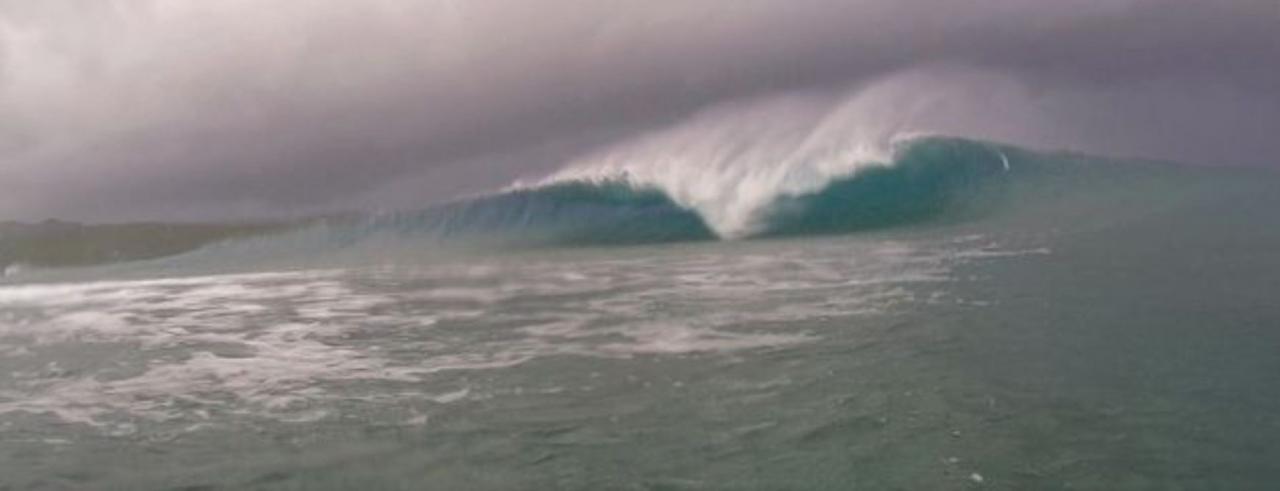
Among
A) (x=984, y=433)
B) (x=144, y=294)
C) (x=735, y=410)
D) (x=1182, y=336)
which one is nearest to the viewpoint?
(x=984, y=433)

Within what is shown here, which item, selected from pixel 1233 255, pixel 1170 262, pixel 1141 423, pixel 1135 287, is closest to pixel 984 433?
pixel 1141 423

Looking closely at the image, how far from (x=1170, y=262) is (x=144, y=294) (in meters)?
100

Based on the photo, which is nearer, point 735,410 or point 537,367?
point 735,410

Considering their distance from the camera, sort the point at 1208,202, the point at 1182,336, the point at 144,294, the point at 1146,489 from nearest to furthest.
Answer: the point at 1146,489, the point at 1182,336, the point at 144,294, the point at 1208,202

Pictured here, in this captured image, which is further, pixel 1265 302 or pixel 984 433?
pixel 1265 302

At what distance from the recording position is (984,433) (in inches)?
929

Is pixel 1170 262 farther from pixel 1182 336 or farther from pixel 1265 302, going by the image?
pixel 1182 336

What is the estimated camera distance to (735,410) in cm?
2709

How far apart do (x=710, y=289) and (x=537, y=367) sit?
1382 inches

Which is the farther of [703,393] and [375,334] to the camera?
[375,334]

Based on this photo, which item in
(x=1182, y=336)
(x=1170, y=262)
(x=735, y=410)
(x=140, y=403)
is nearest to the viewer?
(x=735, y=410)

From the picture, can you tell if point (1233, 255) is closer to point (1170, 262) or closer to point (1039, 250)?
point (1170, 262)

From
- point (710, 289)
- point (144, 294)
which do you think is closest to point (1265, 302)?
point (710, 289)

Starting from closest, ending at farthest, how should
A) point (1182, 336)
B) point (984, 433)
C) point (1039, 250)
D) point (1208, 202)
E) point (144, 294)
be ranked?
point (984, 433) → point (1182, 336) → point (1039, 250) → point (144, 294) → point (1208, 202)
